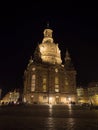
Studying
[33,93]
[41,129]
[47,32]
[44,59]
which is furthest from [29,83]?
[41,129]

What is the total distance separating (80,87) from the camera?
432 feet

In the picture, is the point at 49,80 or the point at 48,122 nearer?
the point at 48,122

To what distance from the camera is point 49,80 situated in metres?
90.3

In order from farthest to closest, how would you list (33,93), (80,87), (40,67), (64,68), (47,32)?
(80,87) < (47,32) < (64,68) < (40,67) < (33,93)

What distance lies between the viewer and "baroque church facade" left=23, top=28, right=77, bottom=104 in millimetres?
85562

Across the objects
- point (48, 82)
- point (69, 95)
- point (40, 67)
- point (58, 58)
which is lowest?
point (69, 95)

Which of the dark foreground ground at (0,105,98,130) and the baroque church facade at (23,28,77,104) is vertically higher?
the baroque church facade at (23,28,77,104)

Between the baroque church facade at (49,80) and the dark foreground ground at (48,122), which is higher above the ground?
the baroque church facade at (49,80)

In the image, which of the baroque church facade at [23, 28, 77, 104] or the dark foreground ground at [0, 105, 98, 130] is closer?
the dark foreground ground at [0, 105, 98, 130]

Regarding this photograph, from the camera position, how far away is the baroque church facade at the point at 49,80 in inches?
3369

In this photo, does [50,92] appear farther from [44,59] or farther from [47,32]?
[47,32]

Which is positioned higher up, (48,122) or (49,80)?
(49,80)

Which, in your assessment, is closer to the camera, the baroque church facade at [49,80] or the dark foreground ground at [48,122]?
the dark foreground ground at [48,122]

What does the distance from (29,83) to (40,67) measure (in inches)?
357
